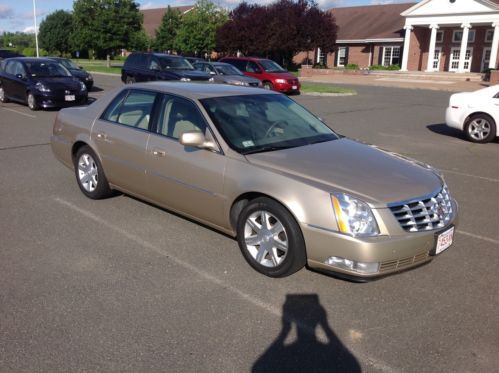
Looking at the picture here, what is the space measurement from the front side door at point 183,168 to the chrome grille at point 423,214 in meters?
1.60

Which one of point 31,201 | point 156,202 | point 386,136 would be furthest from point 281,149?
point 386,136

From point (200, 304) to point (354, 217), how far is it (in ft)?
4.48

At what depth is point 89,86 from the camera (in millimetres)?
21656

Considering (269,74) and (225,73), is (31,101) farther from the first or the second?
(269,74)

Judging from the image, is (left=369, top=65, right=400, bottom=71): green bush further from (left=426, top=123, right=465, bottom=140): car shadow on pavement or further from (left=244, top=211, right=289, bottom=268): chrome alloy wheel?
(left=244, top=211, right=289, bottom=268): chrome alloy wheel

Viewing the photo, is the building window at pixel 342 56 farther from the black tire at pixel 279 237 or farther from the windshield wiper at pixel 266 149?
the black tire at pixel 279 237

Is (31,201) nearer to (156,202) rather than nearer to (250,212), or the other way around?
(156,202)

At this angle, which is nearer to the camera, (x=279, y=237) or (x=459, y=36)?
(x=279, y=237)

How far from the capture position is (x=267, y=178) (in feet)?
13.8

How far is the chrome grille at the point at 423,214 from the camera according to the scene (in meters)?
3.85

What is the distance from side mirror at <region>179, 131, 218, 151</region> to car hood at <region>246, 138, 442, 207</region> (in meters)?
0.42

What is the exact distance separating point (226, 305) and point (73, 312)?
3.74 feet

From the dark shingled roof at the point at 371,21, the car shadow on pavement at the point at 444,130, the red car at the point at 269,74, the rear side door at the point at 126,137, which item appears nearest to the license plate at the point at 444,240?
the rear side door at the point at 126,137

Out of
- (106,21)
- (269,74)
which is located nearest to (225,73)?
(269,74)
